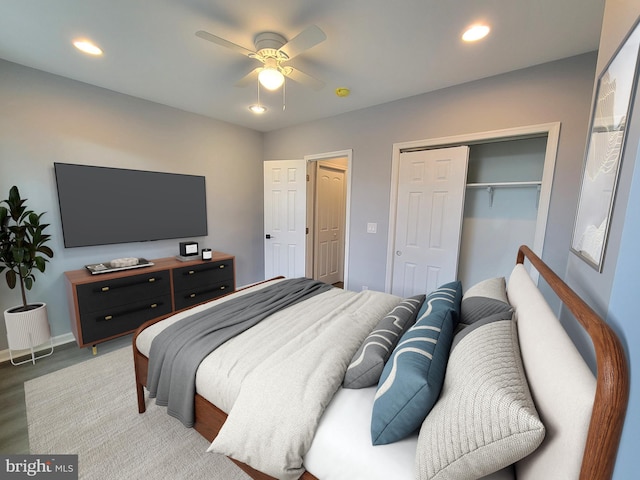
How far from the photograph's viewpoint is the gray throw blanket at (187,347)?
Answer: 52.2 inches

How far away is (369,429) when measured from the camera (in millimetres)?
954

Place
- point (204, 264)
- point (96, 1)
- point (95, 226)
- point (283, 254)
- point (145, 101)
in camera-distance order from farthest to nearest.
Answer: point (283, 254), point (204, 264), point (145, 101), point (95, 226), point (96, 1)

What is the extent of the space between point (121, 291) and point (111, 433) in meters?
1.32

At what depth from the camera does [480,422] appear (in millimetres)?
683

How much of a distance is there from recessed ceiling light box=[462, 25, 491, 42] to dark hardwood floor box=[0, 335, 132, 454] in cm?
372

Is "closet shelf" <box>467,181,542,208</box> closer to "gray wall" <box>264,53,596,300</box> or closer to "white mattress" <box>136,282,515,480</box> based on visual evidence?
"gray wall" <box>264,53,596,300</box>

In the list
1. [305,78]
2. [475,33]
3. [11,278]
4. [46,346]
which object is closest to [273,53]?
[305,78]

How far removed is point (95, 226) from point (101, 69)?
1.47 m

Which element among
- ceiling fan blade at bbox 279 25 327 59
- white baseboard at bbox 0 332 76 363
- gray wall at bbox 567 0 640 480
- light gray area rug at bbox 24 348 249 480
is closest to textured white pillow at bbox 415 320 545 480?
gray wall at bbox 567 0 640 480

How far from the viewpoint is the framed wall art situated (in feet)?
2.67

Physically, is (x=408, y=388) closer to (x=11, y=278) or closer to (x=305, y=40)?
(x=305, y=40)

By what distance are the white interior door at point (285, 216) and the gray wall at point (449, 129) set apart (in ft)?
1.01

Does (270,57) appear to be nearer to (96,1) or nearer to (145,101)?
(96,1)

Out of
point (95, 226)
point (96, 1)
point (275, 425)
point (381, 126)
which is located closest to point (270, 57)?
point (96, 1)
